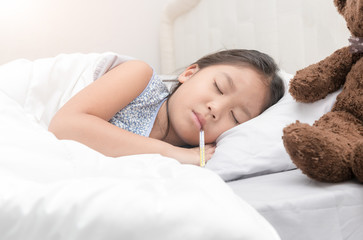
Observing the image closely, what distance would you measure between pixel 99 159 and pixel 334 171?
1.22 ft

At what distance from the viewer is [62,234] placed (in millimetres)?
387

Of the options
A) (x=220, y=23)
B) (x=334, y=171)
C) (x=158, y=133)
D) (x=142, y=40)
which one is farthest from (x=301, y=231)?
(x=142, y=40)

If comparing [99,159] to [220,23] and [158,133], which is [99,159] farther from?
[220,23]

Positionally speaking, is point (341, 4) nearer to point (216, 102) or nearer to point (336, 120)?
point (336, 120)

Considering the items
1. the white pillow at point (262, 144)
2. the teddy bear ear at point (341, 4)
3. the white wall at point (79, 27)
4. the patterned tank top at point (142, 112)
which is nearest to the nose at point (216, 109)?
the white pillow at point (262, 144)

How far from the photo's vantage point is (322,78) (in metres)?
0.87

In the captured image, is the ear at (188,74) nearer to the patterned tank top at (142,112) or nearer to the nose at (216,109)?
the patterned tank top at (142,112)

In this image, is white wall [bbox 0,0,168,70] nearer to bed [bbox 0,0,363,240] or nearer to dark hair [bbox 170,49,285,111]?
bed [bbox 0,0,363,240]

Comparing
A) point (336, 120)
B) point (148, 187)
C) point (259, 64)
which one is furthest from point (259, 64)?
point (148, 187)

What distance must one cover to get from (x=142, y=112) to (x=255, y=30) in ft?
2.14

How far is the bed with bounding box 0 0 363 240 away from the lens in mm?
379

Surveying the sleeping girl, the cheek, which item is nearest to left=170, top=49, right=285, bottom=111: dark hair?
the sleeping girl

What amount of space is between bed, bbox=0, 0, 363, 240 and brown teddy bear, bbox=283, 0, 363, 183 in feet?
0.10

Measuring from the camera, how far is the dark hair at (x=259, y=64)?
1.20 m
